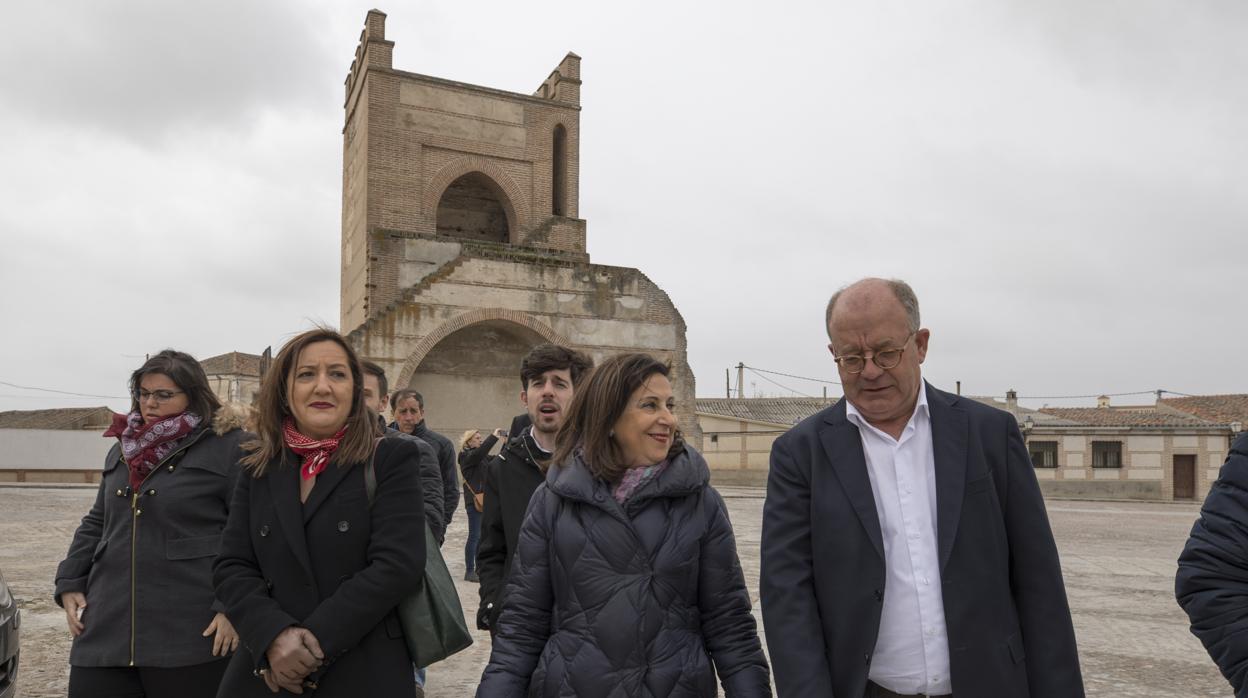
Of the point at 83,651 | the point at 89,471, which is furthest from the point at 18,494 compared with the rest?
the point at 83,651

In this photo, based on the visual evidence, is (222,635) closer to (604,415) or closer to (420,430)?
(604,415)

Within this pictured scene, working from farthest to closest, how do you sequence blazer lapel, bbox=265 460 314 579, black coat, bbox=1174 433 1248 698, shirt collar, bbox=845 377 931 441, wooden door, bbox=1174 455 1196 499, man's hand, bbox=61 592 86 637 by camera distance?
1. wooden door, bbox=1174 455 1196 499
2. man's hand, bbox=61 592 86 637
3. blazer lapel, bbox=265 460 314 579
4. shirt collar, bbox=845 377 931 441
5. black coat, bbox=1174 433 1248 698

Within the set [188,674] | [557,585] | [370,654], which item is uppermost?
[557,585]

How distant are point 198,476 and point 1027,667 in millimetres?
3033

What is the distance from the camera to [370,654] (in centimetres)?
296

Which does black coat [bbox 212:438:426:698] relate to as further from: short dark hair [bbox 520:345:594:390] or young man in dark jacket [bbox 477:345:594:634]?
short dark hair [bbox 520:345:594:390]

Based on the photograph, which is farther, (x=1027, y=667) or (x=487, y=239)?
(x=487, y=239)

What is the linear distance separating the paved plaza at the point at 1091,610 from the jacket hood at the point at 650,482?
10.7 ft

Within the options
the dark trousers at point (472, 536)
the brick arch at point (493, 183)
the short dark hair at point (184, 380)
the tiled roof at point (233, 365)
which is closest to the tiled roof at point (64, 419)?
the tiled roof at point (233, 365)

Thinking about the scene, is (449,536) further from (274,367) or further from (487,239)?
(487,239)

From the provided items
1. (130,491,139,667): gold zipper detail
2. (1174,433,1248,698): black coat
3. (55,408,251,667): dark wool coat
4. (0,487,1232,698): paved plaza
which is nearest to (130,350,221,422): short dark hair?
(55,408,251,667): dark wool coat

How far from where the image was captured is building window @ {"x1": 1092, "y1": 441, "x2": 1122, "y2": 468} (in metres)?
35.4

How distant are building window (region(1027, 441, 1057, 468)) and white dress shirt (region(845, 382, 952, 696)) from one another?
120 ft

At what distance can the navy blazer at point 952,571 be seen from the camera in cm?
237
